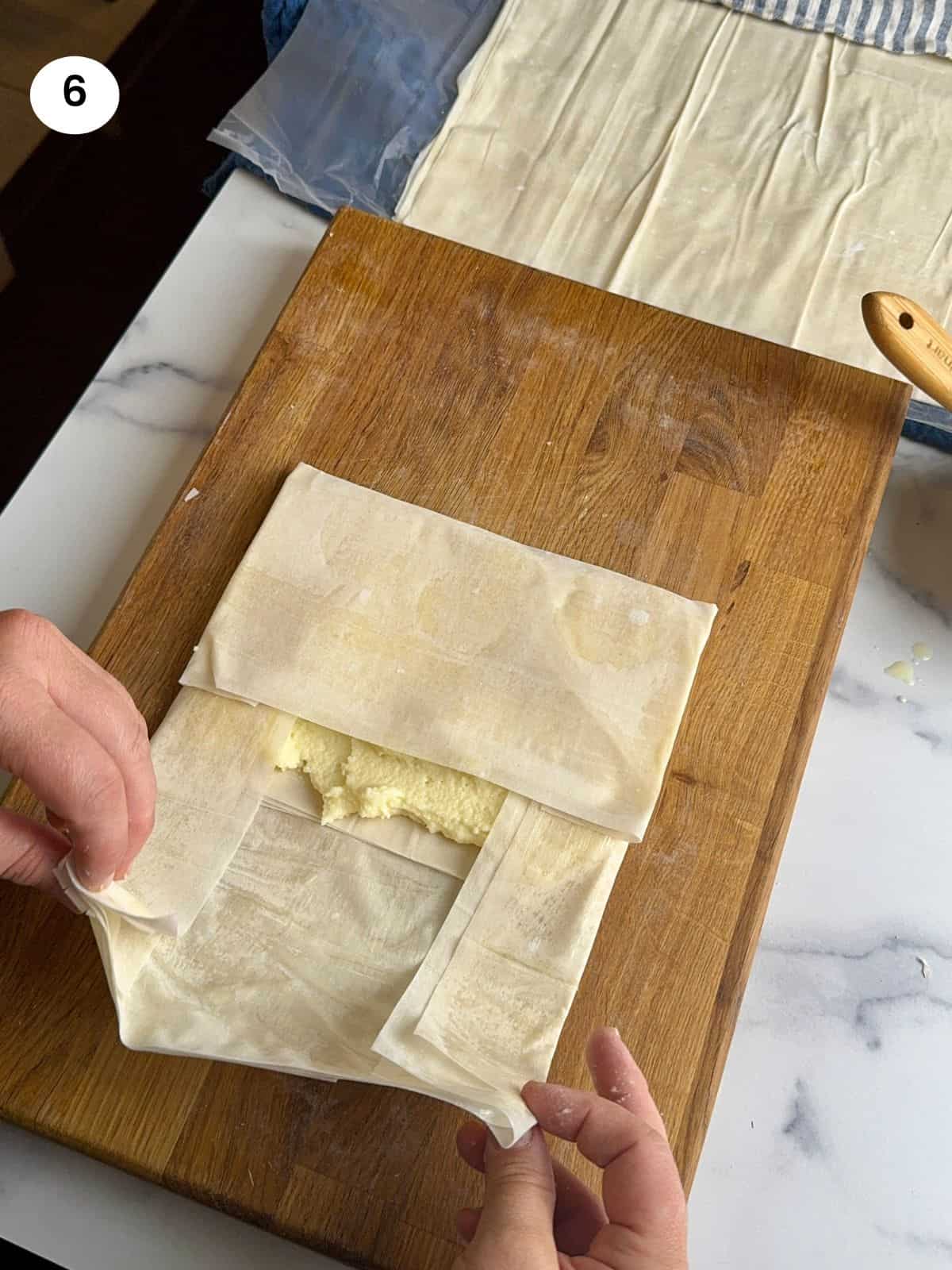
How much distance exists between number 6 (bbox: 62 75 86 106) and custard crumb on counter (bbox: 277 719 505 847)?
109 cm

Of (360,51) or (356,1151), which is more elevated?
(360,51)

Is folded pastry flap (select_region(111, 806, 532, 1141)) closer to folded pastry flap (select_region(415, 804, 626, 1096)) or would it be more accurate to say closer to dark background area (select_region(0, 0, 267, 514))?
folded pastry flap (select_region(415, 804, 626, 1096))

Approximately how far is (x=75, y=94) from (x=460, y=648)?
43.2 inches

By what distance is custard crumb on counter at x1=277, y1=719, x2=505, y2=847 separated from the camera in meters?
0.75

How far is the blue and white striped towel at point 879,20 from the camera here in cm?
127

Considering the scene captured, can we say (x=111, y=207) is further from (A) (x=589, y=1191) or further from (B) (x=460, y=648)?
(A) (x=589, y=1191)

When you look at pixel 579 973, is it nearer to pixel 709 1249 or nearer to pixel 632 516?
pixel 709 1249

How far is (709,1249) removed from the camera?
733 millimetres

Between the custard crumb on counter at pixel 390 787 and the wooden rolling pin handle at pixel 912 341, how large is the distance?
1.53ft

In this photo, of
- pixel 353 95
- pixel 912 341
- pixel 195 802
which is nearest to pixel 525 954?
pixel 195 802

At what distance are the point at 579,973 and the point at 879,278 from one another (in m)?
0.75

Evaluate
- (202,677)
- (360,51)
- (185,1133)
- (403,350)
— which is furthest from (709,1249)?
(360,51)

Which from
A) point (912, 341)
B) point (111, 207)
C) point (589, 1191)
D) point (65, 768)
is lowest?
point (111, 207)

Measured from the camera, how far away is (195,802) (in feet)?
2.47
